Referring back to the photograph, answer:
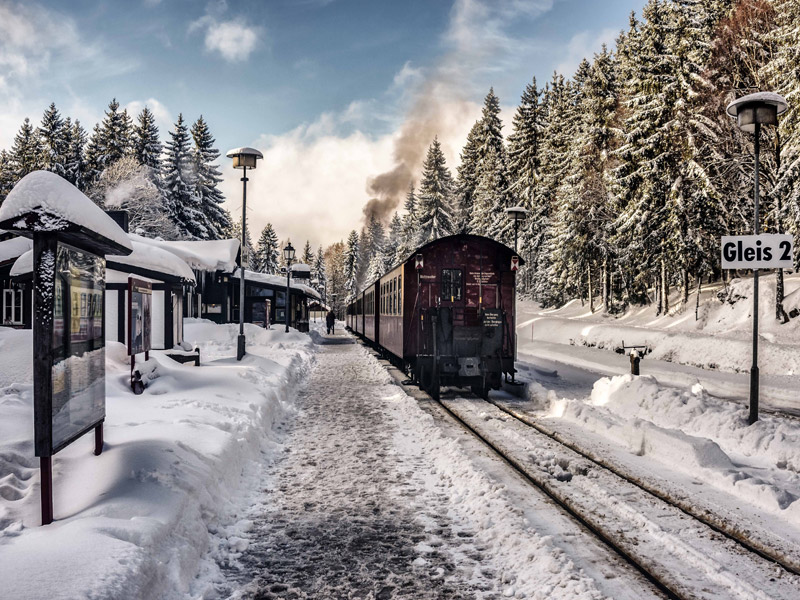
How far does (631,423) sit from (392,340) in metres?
9.39

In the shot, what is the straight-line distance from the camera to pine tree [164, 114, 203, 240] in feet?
157

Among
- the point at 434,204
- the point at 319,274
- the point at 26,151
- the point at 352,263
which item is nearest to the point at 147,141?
the point at 26,151

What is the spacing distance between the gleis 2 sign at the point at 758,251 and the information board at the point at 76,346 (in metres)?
9.02

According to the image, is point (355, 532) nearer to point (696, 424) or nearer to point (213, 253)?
point (696, 424)

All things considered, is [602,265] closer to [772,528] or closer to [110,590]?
[772,528]

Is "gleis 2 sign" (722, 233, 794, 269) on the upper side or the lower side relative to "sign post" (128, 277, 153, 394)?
upper

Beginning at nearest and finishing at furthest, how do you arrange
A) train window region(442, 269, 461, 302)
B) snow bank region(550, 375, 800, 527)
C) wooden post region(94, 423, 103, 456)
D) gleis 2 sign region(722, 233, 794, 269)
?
wooden post region(94, 423, 103, 456) < snow bank region(550, 375, 800, 527) < gleis 2 sign region(722, 233, 794, 269) < train window region(442, 269, 461, 302)

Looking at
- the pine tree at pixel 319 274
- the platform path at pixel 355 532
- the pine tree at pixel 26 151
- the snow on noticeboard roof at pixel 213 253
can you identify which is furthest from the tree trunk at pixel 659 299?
the pine tree at pixel 319 274

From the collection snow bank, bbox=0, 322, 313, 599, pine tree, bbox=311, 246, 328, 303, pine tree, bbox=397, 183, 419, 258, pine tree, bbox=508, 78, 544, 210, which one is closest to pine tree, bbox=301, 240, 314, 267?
pine tree, bbox=311, 246, 328, 303

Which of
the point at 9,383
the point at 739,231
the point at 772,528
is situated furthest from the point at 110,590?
the point at 739,231

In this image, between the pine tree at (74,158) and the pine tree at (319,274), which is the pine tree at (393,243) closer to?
the pine tree at (319,274)

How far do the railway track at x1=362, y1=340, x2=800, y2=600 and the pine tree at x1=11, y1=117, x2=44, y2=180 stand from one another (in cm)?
5869

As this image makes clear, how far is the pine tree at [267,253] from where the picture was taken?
9894cm

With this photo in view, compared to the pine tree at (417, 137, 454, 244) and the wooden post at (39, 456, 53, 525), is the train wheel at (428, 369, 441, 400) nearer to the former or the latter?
the wooden post at (39, 456, 53, 525)
